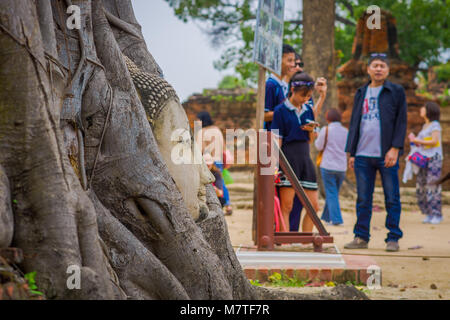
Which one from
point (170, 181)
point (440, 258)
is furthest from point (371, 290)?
point (170, 181)

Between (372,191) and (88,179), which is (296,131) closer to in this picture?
(372,191)

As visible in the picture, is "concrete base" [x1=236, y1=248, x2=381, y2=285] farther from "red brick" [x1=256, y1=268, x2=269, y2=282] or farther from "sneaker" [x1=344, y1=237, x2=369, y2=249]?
"sneaker" [x1=344, y1=237, x2=369, y2=249]

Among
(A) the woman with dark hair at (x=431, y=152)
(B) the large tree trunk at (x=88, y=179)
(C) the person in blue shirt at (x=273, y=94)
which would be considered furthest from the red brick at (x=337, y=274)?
(A) the woman with dark hair at (x=431, y=152)

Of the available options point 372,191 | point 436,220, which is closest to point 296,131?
point 372,191

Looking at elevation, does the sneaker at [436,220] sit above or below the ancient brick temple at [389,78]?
below

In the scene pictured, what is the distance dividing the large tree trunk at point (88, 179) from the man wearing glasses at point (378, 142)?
317 centimetres

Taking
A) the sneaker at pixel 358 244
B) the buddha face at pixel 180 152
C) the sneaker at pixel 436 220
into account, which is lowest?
the sneaker at pixel 436 220

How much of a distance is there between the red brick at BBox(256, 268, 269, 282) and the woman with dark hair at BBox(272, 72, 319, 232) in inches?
57.3

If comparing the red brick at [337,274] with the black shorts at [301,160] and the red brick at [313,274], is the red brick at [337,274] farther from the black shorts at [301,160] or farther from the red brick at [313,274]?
the black shorts at [301,160]

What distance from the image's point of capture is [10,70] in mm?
2516

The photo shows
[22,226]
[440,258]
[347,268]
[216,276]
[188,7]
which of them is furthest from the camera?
[188,7]

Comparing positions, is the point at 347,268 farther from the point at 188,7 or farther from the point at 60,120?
the point at 188,7

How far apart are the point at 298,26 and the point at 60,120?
16.7 metres

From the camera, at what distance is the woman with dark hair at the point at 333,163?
917 cm
